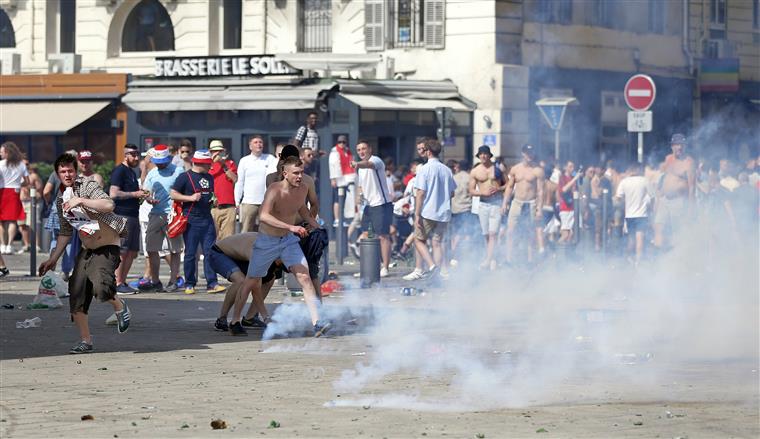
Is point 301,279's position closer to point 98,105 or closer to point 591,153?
point 591,153

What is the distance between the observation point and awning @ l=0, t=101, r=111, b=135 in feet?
110

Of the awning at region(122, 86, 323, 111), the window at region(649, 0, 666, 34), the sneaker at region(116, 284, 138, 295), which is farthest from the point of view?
the awning at region(122, 86, 323, 111)

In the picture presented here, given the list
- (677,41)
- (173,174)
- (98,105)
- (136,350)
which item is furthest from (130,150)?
(98,105)

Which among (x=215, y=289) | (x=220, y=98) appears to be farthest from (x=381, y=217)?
(x=220, y=98)

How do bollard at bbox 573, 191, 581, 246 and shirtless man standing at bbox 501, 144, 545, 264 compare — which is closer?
shirtless man standing at bbox 501, 144, 545, 264

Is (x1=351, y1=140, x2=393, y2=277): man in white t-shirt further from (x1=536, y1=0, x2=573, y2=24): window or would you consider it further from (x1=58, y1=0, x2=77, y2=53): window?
(x1=58, y1=0, x2=77, y2=53): window

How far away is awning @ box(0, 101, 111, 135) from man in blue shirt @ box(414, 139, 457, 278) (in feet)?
51.1

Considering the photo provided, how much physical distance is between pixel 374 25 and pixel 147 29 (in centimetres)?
632

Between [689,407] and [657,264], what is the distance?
10.7 m

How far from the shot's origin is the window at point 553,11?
2044 cm

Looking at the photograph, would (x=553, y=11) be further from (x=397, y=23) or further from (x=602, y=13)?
(x=397, y=23)

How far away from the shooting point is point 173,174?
1806 cm

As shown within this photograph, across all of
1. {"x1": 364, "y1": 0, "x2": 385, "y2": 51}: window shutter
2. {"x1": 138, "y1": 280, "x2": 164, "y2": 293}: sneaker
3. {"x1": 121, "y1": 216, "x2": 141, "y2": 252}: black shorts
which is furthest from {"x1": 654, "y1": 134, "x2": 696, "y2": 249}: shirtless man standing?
{"x1": 364, "y1": 0, "x2": 385, "y2": 51}: window shutter

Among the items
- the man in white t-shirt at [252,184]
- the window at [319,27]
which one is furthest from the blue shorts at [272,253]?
the window at [319,27]
